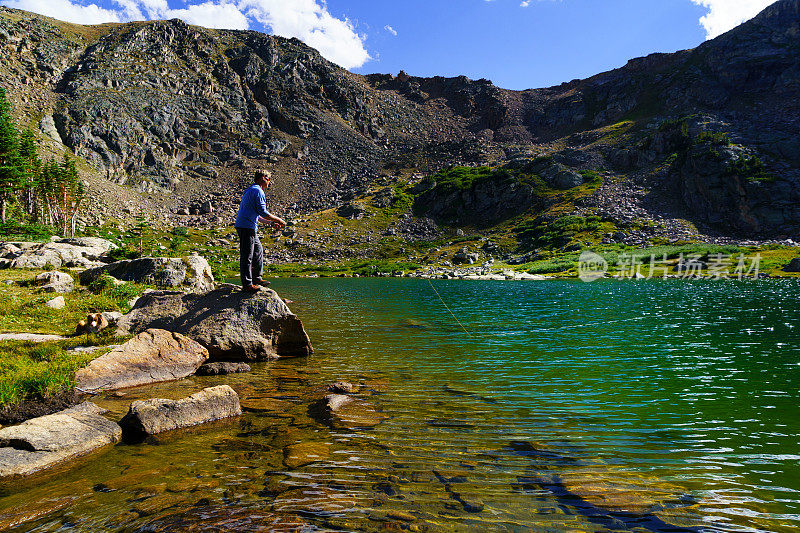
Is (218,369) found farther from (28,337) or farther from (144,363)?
(28,337)

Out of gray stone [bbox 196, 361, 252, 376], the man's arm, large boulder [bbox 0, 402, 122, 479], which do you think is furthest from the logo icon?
large boulder [bbox 0, 402, 122, 479]

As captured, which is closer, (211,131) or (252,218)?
(252,218)

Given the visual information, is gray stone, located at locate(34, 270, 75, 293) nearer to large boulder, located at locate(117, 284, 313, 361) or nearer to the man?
large boulder, located at locate(117, 284, 313, 361)

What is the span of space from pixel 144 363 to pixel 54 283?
1431cm

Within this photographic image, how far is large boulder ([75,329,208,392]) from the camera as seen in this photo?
10.2 metres

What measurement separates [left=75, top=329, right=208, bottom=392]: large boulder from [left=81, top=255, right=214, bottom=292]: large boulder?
45.0ft

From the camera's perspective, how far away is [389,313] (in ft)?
101

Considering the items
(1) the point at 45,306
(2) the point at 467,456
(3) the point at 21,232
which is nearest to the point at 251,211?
(2) the point at 467,456

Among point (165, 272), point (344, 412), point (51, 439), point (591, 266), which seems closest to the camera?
point (51, 439)

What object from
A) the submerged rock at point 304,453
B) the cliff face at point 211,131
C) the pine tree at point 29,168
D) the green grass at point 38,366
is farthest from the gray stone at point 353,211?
the submerged rock at point 304,453

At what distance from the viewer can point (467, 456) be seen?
660 cm

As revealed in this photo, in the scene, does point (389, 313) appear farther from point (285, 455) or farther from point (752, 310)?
point (752, 310)

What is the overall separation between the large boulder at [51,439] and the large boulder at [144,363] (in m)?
3.09

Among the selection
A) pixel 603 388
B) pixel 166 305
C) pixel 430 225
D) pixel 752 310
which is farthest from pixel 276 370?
pixel 430 225
